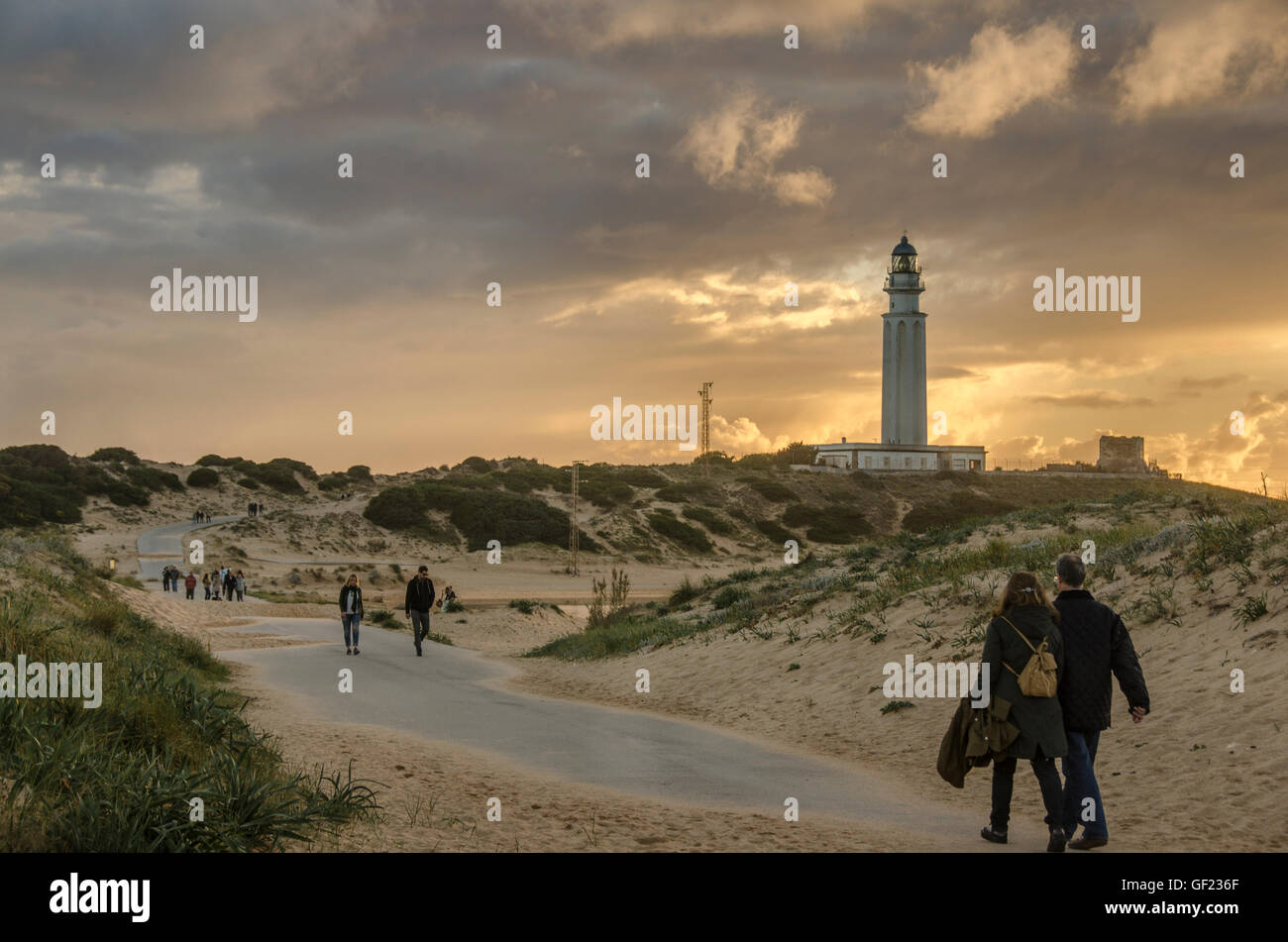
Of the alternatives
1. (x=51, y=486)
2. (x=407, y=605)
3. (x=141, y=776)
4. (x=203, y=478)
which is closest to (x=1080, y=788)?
(x=141, y=776)

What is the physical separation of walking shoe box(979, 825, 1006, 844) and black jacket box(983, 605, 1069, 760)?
2.38 feet

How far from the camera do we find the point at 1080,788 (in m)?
7.66

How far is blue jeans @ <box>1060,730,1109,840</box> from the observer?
7648 mm

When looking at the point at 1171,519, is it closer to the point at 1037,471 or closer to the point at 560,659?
the point at 560,659

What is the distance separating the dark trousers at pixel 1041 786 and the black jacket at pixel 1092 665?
0.35 meters

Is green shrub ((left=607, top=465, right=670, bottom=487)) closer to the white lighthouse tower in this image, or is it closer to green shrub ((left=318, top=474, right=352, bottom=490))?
the white lighthouse tower

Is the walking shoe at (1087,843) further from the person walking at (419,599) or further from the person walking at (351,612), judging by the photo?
the person walking at (351,612)

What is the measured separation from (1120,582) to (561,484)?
7641 centimetres

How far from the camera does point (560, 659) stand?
2559 centimetres

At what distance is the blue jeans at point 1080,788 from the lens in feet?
25.1

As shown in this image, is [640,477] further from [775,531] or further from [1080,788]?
[1080,788]

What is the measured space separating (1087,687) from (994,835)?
1435 mm

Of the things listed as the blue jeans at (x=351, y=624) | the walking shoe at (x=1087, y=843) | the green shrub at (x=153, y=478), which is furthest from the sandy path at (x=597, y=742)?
the green shrub at (x=153, y=478)

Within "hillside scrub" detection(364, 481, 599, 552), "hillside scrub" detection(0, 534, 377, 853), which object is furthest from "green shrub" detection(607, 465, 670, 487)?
"hillside scrub" detection(0, 534, 377, 853)
